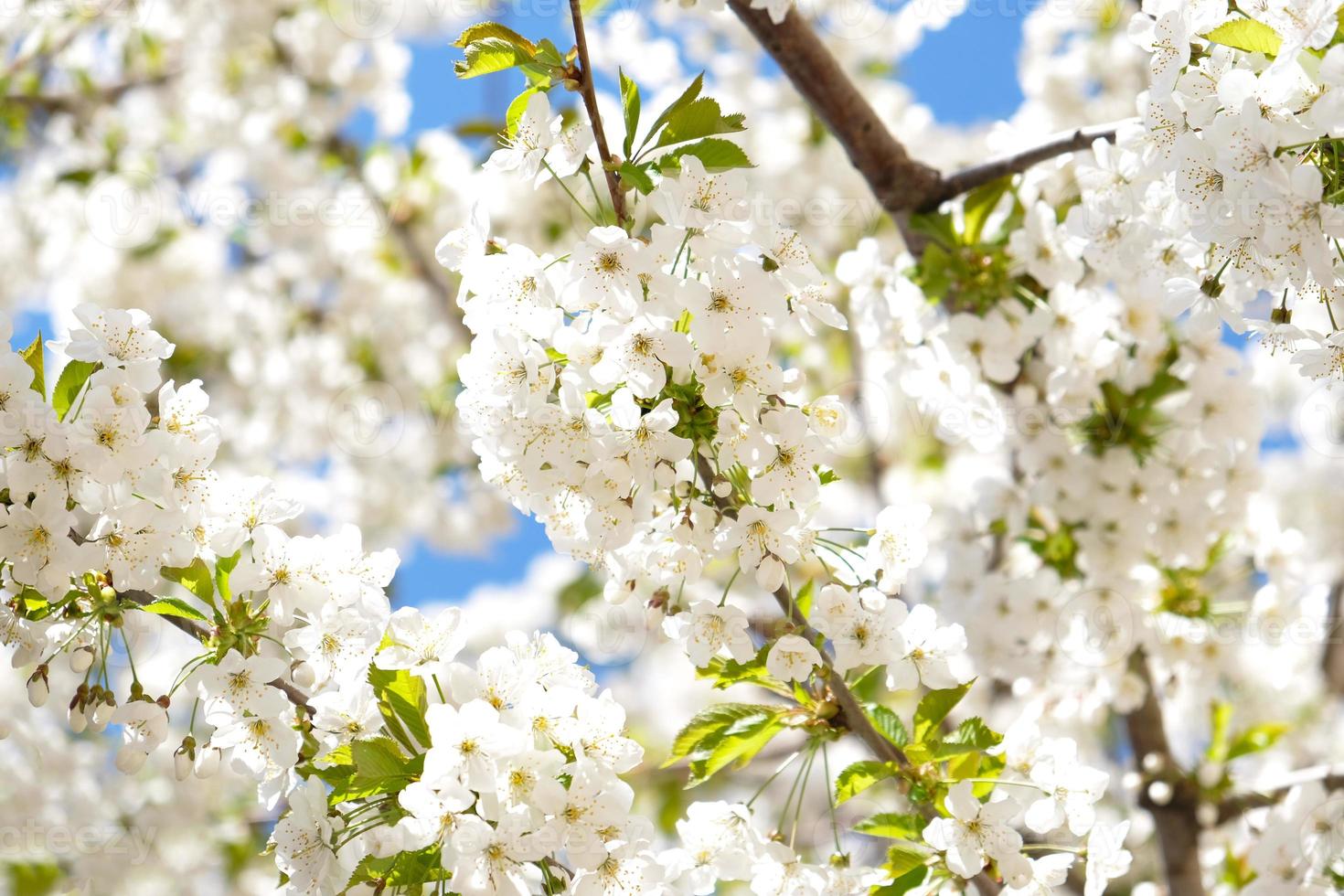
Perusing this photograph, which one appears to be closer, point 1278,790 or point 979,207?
point 979,207

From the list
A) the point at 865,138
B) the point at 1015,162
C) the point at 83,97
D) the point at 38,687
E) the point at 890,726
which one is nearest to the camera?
the point at 38,687

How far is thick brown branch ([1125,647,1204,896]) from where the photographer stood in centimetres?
270

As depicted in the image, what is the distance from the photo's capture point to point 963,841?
4.83 feet

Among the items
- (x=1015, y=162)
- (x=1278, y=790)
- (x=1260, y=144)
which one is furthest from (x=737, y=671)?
(x=1278, y=790)

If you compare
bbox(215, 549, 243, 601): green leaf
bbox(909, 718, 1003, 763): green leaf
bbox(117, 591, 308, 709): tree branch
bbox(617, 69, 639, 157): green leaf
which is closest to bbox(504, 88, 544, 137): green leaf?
bbox(617, 69, 639, 157): green leaf

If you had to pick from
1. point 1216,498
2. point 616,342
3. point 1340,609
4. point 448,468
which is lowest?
point 616,342

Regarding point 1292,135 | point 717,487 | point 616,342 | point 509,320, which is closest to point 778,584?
point 717,487

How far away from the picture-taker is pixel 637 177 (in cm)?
142

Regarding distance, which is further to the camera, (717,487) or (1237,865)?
(1237,865)

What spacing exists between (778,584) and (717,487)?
0.49 ft

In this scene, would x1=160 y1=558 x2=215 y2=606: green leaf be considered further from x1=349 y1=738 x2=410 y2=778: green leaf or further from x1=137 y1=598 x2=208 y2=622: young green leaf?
x1=349 y1=738 x2=410 y2=778: green leaf

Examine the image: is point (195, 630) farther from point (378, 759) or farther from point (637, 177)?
point (637, 177)

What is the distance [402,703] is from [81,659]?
443 mm

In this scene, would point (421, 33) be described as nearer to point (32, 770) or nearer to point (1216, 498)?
point (32, 770)
